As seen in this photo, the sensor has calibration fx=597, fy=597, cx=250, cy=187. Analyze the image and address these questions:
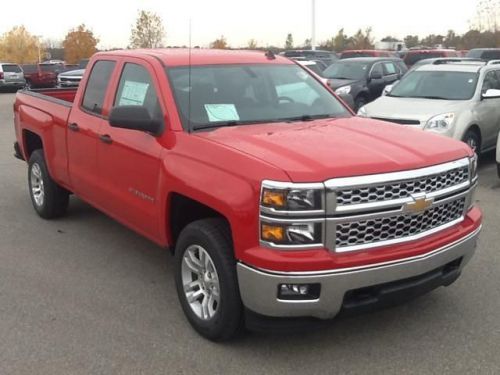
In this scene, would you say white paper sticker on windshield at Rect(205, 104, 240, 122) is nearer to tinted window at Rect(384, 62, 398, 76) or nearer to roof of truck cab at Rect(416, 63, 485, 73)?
roof of truck cab at Rect(416, 63, 485, 73)

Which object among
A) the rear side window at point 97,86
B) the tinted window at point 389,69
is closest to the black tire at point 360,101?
the tinted window at point 389,69

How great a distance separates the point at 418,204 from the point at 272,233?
857 mm

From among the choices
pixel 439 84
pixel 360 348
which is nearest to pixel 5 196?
pixel 360 348

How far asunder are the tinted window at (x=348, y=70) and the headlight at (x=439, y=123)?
22.3ft

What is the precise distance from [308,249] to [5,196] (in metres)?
5.58

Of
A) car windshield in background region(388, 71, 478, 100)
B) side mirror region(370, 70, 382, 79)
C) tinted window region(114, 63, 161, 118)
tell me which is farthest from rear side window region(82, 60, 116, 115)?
side mirror region(370, 70, 382, 79)

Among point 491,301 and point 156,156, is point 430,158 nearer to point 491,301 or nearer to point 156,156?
point 491,301

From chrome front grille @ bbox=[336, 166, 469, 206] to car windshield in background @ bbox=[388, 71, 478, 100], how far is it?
6.11m

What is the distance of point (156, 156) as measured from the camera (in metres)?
4.07

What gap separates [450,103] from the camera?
889 cm

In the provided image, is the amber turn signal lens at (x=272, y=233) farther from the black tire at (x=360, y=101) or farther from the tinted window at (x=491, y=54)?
the tinted window at (x=491, y=54)

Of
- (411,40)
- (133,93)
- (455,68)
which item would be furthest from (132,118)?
(411,40)

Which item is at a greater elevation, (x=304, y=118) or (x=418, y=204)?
(x=304, y=118)

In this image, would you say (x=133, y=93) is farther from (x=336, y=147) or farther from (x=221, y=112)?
(x=336, y=147)
